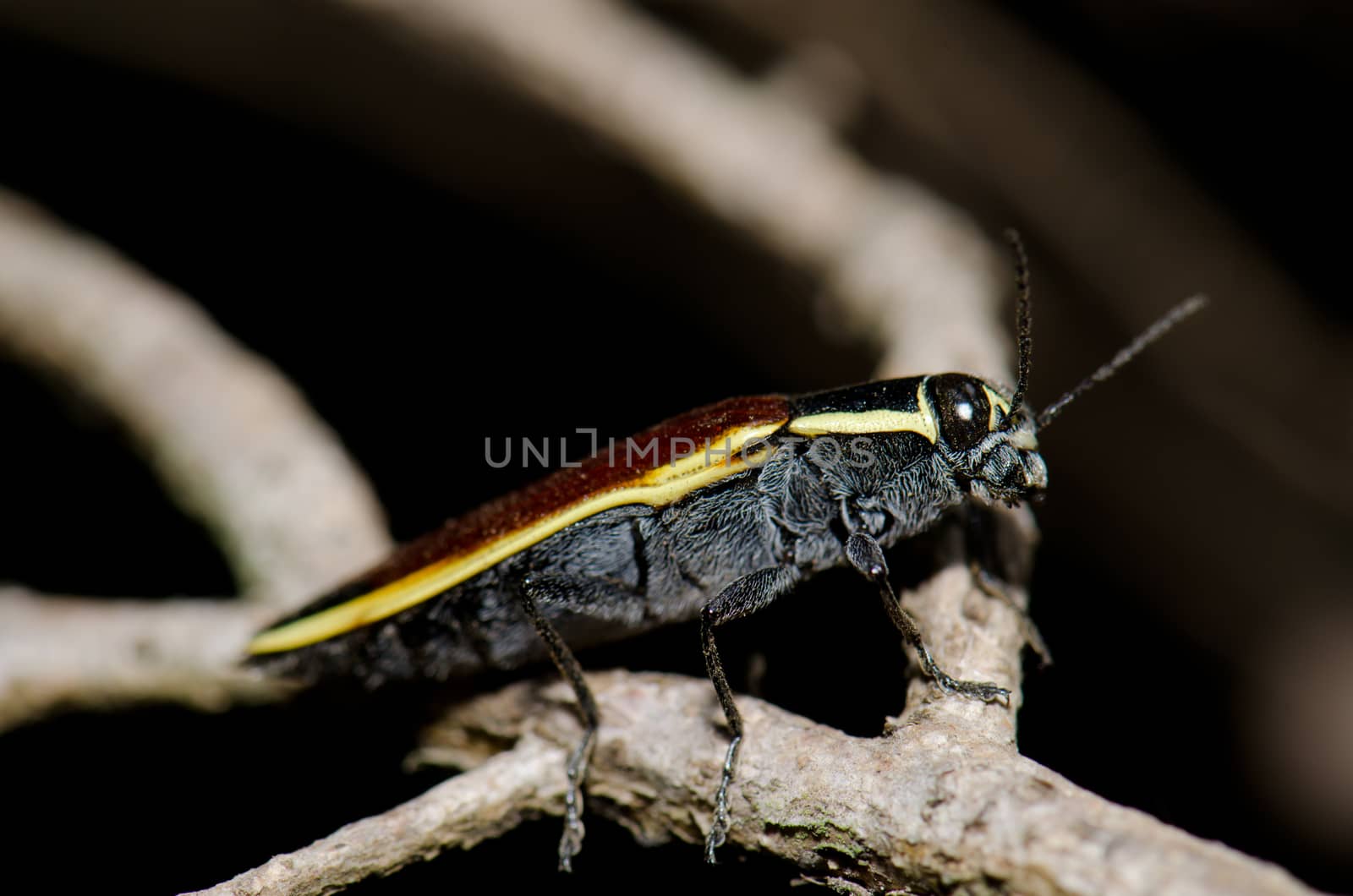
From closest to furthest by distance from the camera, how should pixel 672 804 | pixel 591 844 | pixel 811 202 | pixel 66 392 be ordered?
1. pixel 672 804
2. pixel 591 844
3. pixel 66 392
4. pixel 811 202

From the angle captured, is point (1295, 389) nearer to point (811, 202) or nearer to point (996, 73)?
point (996, 73)

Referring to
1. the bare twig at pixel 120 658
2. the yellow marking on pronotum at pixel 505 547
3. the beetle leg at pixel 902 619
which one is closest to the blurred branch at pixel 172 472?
the bare twig at pixel 120 658

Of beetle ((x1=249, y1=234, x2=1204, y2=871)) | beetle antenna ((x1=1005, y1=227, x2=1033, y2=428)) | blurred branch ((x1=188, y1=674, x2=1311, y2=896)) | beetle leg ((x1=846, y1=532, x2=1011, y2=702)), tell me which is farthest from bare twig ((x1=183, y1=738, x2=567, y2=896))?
beetle antenna ((x1=1005, y1=227, x2=1033, y2=428))

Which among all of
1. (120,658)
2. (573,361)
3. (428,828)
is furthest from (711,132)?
(428,828)

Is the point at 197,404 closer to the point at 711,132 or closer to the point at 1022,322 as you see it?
the point at 711,132

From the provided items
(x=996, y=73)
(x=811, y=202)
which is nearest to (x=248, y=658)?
(x=811, y=202)

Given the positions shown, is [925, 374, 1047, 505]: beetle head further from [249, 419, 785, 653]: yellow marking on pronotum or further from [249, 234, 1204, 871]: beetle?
[249, 419, 785, 653]: yellow marking on pronotum
